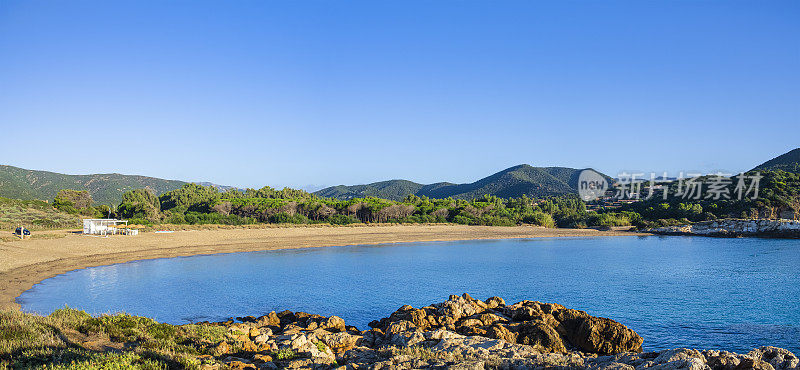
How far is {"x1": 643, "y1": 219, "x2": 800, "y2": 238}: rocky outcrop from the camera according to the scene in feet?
156

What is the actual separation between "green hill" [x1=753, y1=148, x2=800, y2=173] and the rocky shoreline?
78823 millimetres

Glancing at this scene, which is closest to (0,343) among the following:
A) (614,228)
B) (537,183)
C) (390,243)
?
(390,243)

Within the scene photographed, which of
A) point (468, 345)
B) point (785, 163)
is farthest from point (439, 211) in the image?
point (785, 163)

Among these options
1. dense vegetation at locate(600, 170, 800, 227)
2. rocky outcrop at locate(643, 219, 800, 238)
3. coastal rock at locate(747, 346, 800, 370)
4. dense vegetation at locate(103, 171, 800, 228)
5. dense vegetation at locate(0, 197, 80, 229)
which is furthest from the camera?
dense vegetation at locate(600, 170, 800, 227)

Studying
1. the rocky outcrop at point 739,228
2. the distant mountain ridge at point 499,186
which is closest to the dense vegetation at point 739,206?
the rocky outcrop at point 739,228

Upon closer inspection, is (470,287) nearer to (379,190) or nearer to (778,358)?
(778,358)

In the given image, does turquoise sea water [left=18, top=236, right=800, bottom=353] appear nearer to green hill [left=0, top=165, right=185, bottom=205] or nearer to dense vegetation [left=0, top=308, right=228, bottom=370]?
dense vegetation [left=0, top=308, right=228, bottom=370]

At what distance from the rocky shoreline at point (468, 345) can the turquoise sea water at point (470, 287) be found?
2613 millimetres

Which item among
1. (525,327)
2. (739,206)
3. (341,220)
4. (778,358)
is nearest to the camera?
(778,358)

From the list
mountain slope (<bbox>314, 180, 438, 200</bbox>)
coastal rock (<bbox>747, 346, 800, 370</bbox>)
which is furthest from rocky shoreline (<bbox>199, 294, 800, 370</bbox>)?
→ mountain slope (<bbox>314, 180, 438, 200</bbox>)

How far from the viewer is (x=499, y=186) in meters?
123

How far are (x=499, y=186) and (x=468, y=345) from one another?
116m

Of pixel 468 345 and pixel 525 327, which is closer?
pixel 468 345

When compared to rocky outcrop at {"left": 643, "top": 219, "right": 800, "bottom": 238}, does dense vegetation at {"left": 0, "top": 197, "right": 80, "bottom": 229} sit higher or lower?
higher
